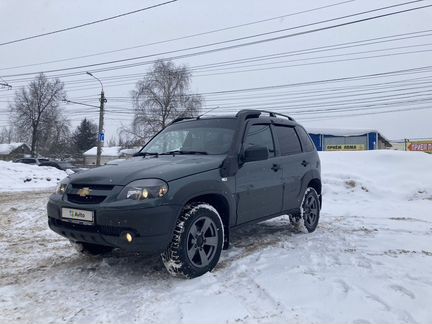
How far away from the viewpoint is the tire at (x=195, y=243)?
14.0 feet

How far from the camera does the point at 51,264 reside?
5.09 m

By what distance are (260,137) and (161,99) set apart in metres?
42.5

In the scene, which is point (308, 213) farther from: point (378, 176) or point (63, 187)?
point (378, 176)

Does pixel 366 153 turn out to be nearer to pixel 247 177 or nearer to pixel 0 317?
pixel 247 177

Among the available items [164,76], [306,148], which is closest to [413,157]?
[306,148]

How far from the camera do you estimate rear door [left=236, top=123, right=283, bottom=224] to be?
521cm

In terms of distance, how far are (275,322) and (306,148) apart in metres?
4.08

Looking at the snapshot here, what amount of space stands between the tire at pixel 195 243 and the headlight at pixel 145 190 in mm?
397

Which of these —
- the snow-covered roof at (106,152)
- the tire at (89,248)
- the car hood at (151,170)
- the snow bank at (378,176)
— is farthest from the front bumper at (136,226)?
the snow-covered roof at (106,152)

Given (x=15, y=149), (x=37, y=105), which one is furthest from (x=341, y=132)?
Answer: (x=15, y=149)

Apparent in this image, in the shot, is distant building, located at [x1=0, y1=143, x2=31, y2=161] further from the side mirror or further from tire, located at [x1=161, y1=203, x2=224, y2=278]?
tire, located at [x1=161, y1=203, x2=224, y2=278]

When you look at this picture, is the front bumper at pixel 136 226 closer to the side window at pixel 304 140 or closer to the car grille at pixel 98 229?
the car grille at pixel 98 229

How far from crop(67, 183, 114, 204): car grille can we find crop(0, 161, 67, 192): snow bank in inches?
492

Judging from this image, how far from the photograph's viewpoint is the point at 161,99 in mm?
47281
